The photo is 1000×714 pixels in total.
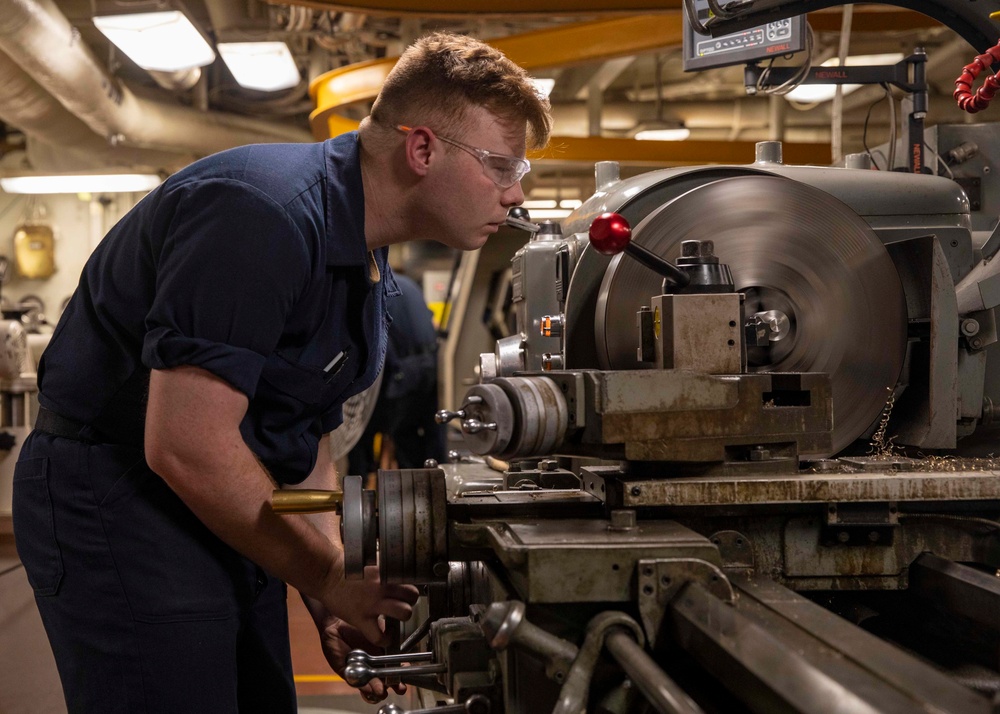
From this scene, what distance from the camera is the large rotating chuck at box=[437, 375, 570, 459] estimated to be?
1.01 meters

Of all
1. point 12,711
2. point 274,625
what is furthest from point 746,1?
point 12,711

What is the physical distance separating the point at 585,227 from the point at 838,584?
30.3 inches

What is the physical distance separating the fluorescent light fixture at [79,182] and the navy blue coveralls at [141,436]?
15.2 ft

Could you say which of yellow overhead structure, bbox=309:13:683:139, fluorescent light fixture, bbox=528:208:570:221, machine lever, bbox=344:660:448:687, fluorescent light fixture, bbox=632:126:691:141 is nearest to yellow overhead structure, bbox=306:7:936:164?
yellow overhead structure, bbox=309:13:683:139

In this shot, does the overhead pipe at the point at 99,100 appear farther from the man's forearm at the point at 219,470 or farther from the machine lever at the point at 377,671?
the machine lever at the point at 377,671

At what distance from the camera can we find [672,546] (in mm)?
876

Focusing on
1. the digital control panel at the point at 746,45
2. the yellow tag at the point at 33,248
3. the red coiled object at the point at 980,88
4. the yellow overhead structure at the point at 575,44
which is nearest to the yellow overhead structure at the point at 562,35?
the yellow overhead structure at the point at 575,44

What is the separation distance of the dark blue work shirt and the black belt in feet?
0.04

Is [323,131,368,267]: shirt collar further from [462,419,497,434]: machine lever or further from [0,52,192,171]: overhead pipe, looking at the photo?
[0,52,192,171]: overhead pipe

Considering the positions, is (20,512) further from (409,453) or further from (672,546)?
(409,453)

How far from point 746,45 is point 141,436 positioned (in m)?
1.62

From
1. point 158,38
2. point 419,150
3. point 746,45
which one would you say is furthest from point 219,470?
point 158,38

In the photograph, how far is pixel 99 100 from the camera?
4.11 meters

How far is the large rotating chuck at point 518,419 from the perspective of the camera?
3.30ft
